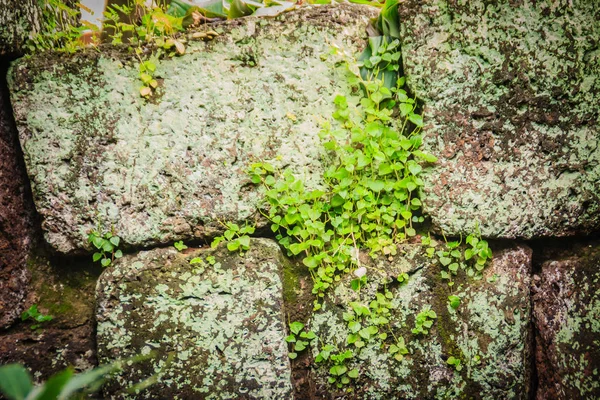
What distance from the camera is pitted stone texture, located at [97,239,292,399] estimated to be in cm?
128

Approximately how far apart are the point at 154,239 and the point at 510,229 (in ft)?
4.22

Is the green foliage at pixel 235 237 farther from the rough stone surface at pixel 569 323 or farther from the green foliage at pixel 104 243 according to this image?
the rough stone surface at pixel 569 323

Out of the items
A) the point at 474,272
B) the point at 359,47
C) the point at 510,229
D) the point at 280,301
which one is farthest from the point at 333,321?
the point at 359,47

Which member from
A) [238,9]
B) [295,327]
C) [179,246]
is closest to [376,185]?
[295,327]

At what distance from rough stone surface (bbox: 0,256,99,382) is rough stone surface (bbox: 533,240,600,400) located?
5.56ft

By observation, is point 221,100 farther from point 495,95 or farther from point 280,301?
point 495,95

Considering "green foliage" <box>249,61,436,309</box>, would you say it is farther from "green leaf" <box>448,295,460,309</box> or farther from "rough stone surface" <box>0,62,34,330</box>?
"rough stone surface" <box>0,62,34,330</box>

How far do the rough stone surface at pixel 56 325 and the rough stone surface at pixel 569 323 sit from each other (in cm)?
169

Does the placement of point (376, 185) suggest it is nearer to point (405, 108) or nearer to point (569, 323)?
point (405, 108)

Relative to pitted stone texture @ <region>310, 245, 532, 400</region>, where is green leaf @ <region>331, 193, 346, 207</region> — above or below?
above

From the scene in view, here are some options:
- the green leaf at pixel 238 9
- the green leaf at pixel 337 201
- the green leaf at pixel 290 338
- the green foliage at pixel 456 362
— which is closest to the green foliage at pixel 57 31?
the green leaf at pixel 238 9

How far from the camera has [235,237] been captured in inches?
54.1

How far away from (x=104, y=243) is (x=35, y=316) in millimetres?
396

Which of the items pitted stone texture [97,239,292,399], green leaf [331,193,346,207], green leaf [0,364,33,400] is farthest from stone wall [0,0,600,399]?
green leaf [0,364,33,400]
